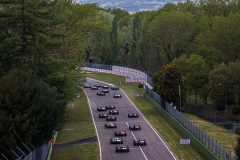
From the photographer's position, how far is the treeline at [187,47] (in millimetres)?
103688

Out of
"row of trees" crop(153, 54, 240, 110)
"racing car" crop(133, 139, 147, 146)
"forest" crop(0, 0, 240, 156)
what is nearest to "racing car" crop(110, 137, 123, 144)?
"racing car" crop(133, 139, 147, 146)

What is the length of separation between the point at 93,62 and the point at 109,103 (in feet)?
240

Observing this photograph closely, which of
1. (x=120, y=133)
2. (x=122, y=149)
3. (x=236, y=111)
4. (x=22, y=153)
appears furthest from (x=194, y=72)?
(x=22, y=153)

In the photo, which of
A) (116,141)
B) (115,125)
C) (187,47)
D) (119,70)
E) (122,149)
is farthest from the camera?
(119,70)

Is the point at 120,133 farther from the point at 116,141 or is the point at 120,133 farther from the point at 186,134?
the point at 186,134

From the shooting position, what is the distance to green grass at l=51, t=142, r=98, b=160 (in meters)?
60.1

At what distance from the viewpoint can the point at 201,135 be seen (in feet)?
209

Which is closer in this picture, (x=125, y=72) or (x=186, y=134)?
(x=186, y=134)

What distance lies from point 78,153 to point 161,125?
22078mm

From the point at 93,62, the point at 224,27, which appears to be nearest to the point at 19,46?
the point at 224,27

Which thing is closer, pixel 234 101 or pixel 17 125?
pixel 17 125

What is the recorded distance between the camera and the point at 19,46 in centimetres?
4912

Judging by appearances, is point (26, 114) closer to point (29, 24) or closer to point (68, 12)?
point (29, 24)

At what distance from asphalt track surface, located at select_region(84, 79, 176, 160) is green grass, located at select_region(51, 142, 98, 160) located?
927 millimetres
